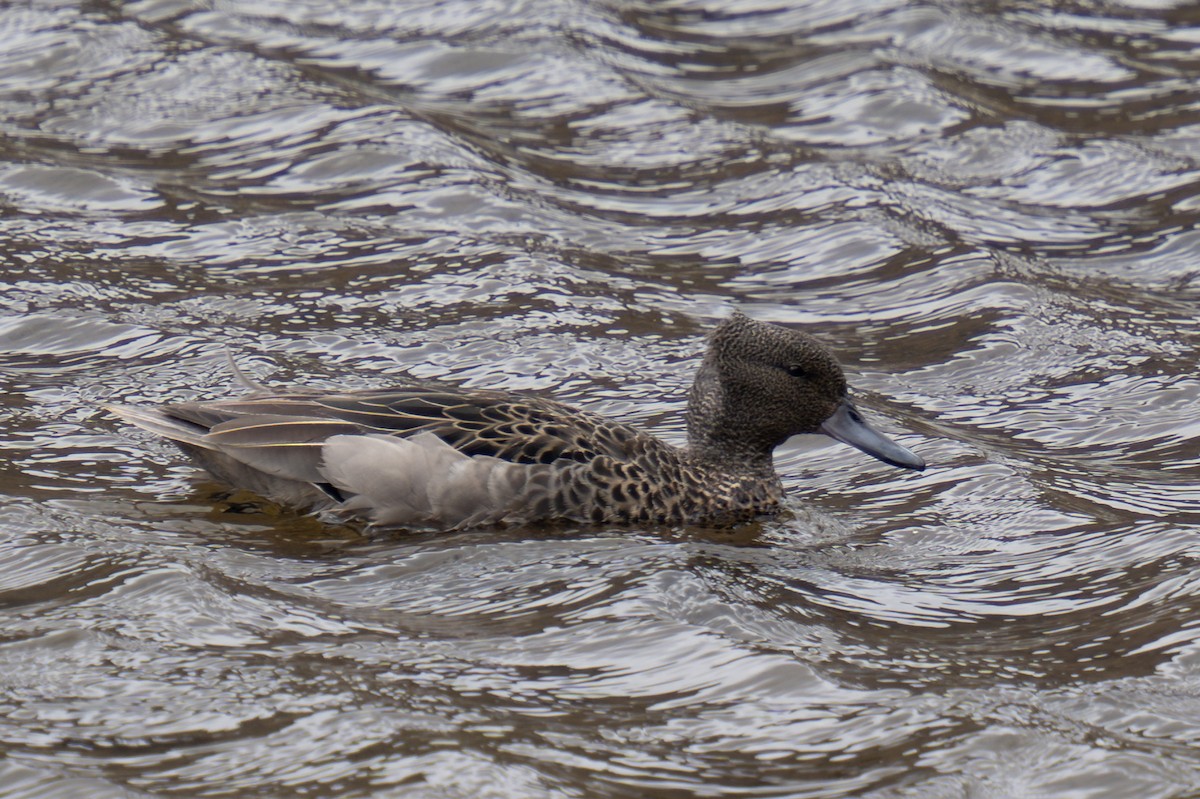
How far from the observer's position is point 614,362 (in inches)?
339

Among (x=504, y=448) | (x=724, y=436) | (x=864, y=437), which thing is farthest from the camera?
(x=724, y=436)

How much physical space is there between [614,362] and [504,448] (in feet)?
6.03

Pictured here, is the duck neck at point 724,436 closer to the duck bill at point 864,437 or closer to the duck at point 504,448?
the duck at point 504,448

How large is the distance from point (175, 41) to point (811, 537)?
7001 mm

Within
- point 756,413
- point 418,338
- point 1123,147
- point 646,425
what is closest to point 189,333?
point 418,338

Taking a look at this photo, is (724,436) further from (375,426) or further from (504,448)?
(375,426)

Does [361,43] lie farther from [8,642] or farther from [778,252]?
[8,642]

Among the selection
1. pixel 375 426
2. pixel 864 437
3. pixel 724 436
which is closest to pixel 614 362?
pixel 724 436

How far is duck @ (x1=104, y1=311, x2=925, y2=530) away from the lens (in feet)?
22.3

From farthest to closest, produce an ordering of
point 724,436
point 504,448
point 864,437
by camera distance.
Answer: point 724,436 → point 864,437 → point 504,448

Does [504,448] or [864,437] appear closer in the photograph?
[504,448]

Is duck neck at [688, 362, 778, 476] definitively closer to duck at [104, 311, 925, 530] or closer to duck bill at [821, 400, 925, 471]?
duck at [104, 311, 925, 530]

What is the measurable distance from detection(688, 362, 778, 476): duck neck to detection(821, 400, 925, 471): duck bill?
27 centimetres

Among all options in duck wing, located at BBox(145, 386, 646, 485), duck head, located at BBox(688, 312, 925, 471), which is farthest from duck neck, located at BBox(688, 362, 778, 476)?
duck wing, located at BBox(145, 386, 646, 485)
